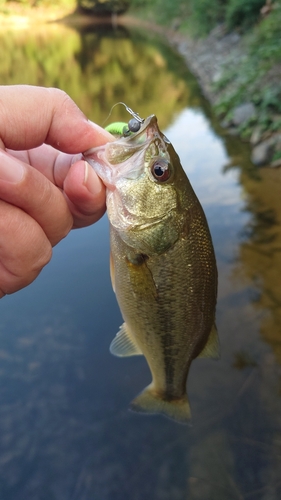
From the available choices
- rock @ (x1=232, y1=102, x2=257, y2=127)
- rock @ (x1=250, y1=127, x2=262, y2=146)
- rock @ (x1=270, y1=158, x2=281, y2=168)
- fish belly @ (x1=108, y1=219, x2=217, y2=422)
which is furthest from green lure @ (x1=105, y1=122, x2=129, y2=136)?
rock @ (x1=232, y1=102, x2=257, y2=127)

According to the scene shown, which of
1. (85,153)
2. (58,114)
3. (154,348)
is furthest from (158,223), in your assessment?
(154,348)

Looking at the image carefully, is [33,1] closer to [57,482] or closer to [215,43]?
[215,43]

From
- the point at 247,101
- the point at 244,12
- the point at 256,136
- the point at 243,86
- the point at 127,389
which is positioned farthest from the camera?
the point at 244,12

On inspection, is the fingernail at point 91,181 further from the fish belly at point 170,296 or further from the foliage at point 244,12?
the foliage at point 244,12

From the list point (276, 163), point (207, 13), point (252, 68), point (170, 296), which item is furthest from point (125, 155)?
point (207, 13)

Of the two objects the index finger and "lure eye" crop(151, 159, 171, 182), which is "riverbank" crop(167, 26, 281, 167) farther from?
the index finger

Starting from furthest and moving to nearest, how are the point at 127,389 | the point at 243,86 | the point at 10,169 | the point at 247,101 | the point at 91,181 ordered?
the point at 243,86
the point at 247,101
the point at 127,389
the point at 91,181
the point at 10,169

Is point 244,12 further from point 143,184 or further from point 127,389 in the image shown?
point 143,184
